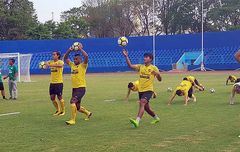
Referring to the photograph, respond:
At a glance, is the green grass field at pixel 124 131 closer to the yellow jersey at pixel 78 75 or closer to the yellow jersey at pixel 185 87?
the yellow jersey at pixel 185 87

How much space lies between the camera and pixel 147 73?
36.9 ft

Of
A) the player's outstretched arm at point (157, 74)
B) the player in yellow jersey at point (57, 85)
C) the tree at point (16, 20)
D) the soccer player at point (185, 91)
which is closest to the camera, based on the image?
the player's outstretched arm at point (157, 74)

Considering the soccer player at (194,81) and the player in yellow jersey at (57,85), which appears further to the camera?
the soccer player at (194,81)

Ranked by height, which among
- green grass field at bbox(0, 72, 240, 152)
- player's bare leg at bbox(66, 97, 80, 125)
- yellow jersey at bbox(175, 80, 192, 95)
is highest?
yellow jersey at bbox(175, 80, 192, 95)

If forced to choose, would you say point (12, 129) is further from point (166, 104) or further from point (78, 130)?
point (166, 104)

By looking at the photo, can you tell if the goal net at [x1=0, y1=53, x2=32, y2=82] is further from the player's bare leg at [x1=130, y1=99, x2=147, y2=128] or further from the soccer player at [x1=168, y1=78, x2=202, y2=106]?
the player's bare leg at [x1=130, y1=99, x2=147, y2=128]

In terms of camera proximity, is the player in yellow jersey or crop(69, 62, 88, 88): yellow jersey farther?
the player in yellow jersey

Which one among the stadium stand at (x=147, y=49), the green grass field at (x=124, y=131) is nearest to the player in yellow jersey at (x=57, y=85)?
the green grass field at (x=124, y=131)

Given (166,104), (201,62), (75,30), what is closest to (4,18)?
(75,30)

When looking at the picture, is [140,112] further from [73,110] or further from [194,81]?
[194,81]

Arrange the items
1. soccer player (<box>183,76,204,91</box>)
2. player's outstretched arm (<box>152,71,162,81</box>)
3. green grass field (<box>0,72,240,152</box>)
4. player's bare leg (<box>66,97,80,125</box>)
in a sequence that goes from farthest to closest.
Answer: soccer player (<box>183,76,204,91</box>), player's bare leg (<box>66,97,80,125</box>), player's outstretched arm (<box>152,71,162,81</box>), green grass field (<box>0,72,240,152</box>)

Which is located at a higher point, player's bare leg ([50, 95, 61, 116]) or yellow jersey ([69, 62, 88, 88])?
yellow jersey ([69, 62, 88, 88])

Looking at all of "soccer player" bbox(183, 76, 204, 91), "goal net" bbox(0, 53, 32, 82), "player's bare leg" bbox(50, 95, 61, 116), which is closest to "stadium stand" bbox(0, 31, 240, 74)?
Answer: "goal net" bbox(0, 53, 32, 82)

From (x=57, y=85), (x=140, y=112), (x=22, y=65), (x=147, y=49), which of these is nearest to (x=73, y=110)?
(x=140, y=112)
